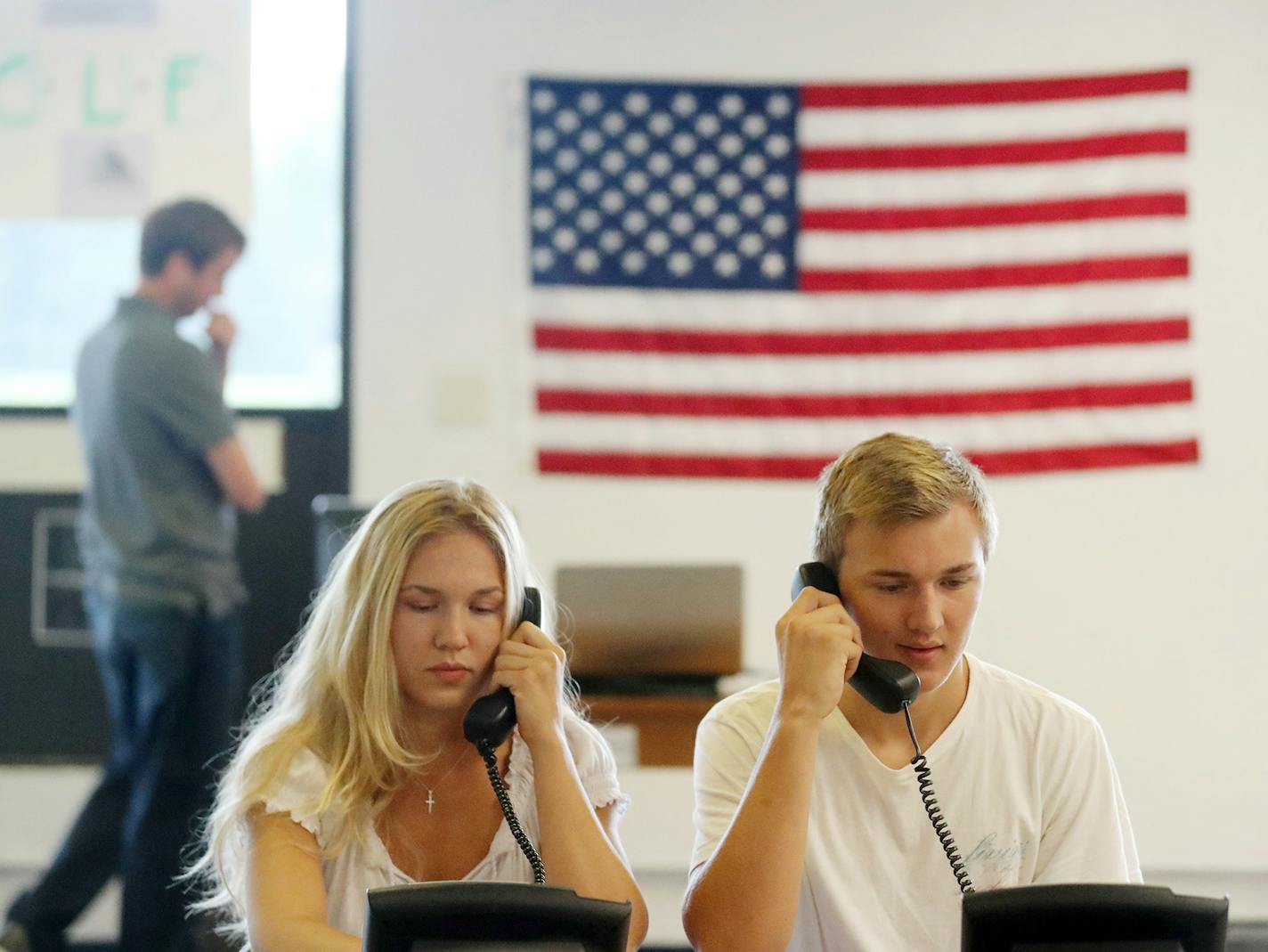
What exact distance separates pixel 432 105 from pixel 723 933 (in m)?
3.18

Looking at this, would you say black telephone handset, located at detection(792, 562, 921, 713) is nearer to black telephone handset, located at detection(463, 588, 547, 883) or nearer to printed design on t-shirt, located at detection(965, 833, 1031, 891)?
printed design on t-shirt, located at detection(965, 833, 1031, 891)

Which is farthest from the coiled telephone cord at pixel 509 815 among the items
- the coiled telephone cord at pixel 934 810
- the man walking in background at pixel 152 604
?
the man walking in background at pixel 152 604

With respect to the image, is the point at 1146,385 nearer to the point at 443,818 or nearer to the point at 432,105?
the point at 432,105

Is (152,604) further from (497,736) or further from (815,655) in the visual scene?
(815,655)

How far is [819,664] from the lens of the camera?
1.55 metres

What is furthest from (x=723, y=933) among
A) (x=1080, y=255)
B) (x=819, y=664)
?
(x=1080, y=255)

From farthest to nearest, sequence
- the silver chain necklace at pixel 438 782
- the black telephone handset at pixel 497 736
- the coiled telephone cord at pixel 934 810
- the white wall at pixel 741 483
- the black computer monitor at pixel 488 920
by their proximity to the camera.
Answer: the white wall at pixel 741 483
the silver chain necklace at pixel 438 782
the black telephone handset at pixel 497 736
the coiled telephone cord at pixel 934 810
the black computer monitor at pixel 488 920

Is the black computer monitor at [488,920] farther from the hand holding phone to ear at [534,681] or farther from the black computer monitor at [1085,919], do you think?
the hand holding phone to ear at [534,681]

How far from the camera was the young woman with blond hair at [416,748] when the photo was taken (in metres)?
1.60

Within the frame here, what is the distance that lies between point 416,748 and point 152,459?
2.06m

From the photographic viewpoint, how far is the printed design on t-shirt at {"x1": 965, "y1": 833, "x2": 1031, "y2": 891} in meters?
1.55

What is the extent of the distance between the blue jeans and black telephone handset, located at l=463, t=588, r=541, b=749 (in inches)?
81.5

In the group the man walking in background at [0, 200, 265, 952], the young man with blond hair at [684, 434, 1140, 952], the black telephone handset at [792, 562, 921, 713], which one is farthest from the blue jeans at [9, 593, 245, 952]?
the black telephone handset at [792, 562, 921, 713]

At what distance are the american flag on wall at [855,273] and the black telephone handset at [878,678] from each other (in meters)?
2.52
